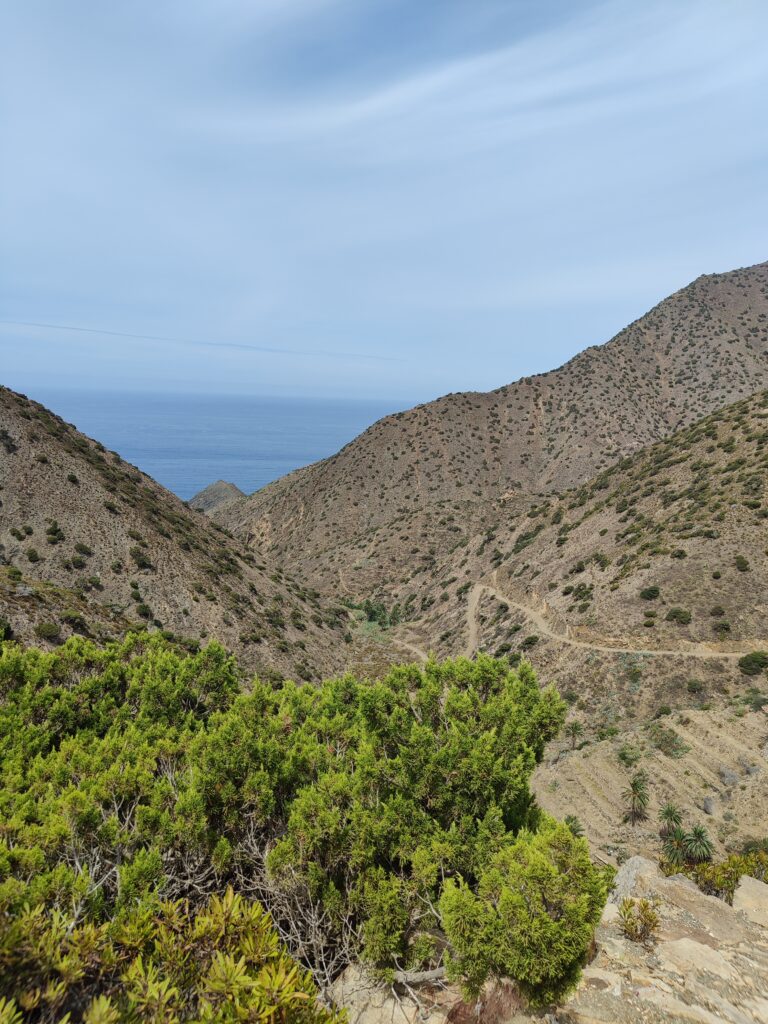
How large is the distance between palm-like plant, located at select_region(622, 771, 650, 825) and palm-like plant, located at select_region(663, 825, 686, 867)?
193 centimetres

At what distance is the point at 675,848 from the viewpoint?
21.1 m

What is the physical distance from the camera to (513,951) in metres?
8.06

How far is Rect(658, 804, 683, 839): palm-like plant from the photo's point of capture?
22.8 m

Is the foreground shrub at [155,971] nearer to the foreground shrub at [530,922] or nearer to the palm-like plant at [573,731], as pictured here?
the foreground shrub at [530,922]

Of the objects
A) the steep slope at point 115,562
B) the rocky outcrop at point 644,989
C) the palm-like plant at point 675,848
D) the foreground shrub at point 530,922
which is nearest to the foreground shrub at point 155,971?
the foreground shrub at point 530,922

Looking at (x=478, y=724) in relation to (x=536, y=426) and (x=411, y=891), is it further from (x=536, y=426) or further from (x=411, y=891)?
(x=536, y=426)

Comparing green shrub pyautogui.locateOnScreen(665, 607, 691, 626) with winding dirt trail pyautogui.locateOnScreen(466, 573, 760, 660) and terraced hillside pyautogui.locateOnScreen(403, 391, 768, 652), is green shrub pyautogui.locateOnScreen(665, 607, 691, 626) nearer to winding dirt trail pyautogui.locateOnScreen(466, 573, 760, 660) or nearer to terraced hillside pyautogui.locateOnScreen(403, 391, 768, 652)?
terraced hillside pyautogui.locateOnScreen(403, 391, 768, 652)

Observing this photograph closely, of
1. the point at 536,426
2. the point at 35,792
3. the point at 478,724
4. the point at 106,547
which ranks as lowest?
the point at 478,724

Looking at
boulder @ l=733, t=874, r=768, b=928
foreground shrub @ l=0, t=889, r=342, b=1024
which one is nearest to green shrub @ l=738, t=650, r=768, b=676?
boulder @ l=733, t=874, r=768, b=928

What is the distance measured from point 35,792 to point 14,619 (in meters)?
21.9

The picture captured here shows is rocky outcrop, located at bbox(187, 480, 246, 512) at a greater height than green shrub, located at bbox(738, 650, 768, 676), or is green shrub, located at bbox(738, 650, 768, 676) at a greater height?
rocky outcrop, located at bbox(187, 480, 246, 512)

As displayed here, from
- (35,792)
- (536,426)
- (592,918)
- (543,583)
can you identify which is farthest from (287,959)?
(536,426)

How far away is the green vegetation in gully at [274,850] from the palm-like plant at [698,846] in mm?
12410

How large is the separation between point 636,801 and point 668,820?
1.75 metres
